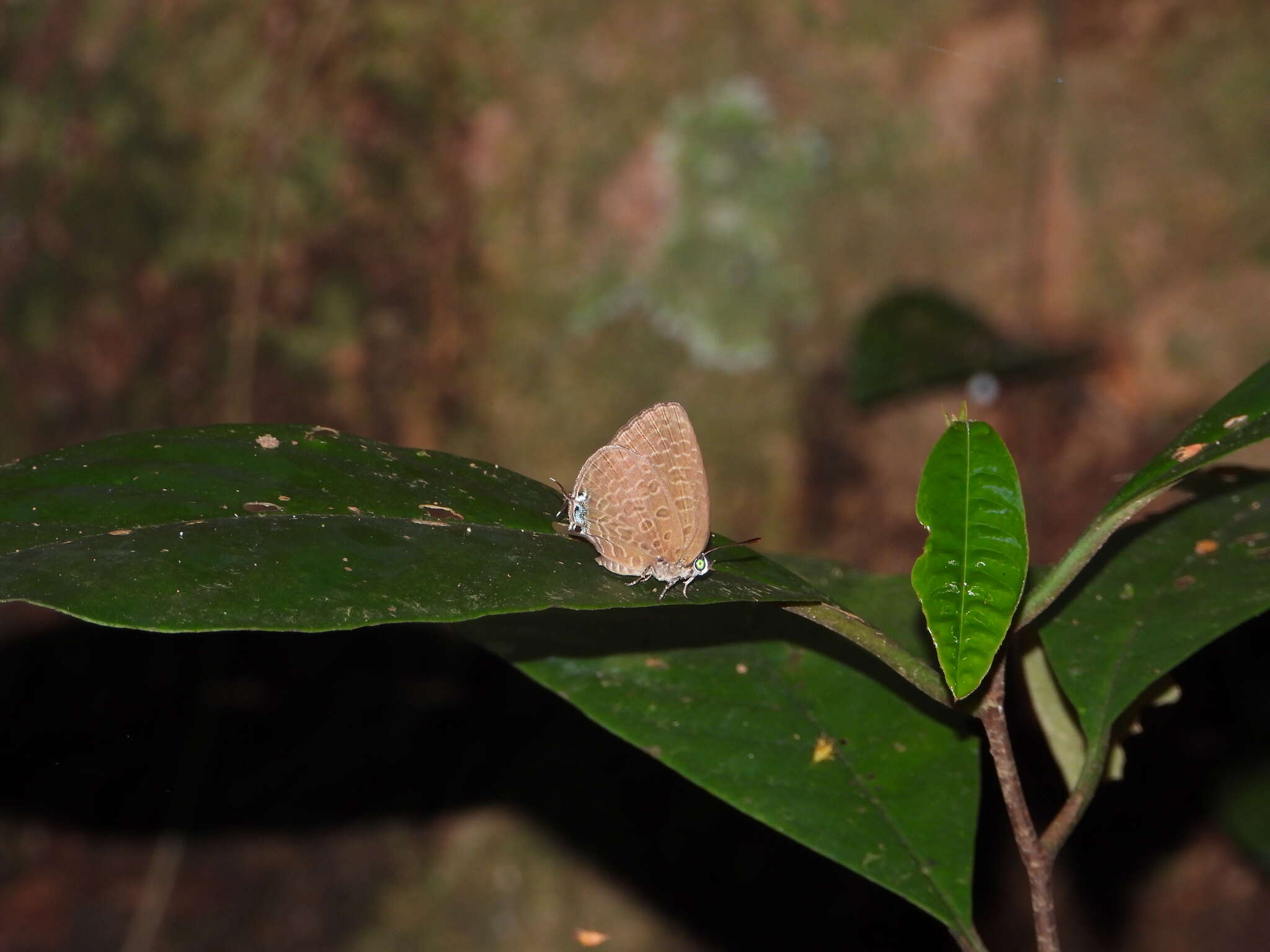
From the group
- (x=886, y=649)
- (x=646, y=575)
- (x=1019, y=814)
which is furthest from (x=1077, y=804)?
(x=646, y=575)

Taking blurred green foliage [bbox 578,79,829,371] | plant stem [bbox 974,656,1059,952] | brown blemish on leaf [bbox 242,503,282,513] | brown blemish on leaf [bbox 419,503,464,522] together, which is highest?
blurred green foliage [bbox 578,79,829,371]

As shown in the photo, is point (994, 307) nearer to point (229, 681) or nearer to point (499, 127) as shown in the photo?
point (499, 127)

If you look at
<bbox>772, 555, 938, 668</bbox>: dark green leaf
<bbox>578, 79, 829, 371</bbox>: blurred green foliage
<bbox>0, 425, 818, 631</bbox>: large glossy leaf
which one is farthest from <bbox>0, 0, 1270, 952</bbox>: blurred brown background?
<bbox>0, 425, 818, 631</bbox>: large glossy leaf

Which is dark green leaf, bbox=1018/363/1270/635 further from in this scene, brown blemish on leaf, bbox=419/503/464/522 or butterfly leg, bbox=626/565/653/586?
brown blemish on leaf, bbox=419/503/464/522

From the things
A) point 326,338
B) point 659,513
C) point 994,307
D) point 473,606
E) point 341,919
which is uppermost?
point 994,307

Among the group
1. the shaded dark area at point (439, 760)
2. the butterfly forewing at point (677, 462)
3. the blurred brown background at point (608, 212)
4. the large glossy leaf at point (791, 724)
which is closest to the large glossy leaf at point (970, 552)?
the large glossy leaf at point (791, 724)

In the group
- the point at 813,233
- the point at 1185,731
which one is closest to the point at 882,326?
the point at 813,233
